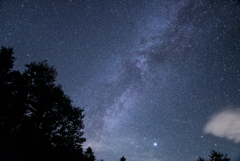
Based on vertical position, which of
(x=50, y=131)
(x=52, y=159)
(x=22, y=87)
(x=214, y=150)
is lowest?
(x=52, y=159)

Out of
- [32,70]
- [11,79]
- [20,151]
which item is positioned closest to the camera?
[20,151]

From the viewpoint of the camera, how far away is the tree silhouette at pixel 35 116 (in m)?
9.93

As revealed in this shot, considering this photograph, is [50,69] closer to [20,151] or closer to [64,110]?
[64,110]

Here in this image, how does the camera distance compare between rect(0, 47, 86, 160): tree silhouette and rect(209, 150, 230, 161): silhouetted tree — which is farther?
rect(209, 150, 230, 161): silhouetted tree

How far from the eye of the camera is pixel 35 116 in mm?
11625

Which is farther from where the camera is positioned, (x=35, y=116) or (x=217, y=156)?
(x=217, y=156)

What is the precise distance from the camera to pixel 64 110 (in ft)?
44.8

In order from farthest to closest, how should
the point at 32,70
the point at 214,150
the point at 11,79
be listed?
the point at 214,150, the point at 32,70, the point at 11,79

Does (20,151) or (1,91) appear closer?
(20,151)

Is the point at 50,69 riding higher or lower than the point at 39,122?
Answer: higher

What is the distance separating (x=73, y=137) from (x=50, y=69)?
28.3ft

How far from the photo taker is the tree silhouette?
9930 millimetres

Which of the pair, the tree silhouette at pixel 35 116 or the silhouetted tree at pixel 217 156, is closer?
the tree silhouette at pixel 35 116

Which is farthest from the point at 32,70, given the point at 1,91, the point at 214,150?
the point at 214,150
